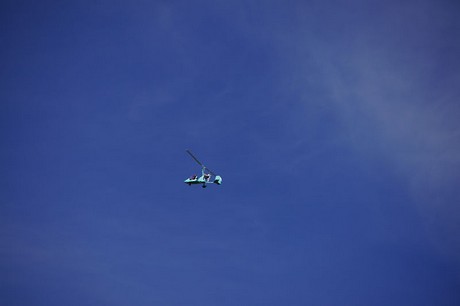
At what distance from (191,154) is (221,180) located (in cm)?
1297

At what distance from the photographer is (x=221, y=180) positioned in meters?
110

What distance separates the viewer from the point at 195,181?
110250 mm

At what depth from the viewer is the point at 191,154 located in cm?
10200

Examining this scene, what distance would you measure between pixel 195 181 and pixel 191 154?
1088 cm

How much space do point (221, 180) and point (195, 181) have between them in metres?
6.80

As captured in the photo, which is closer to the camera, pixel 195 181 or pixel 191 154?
pixel 191 154

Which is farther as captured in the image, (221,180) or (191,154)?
(221,180)
